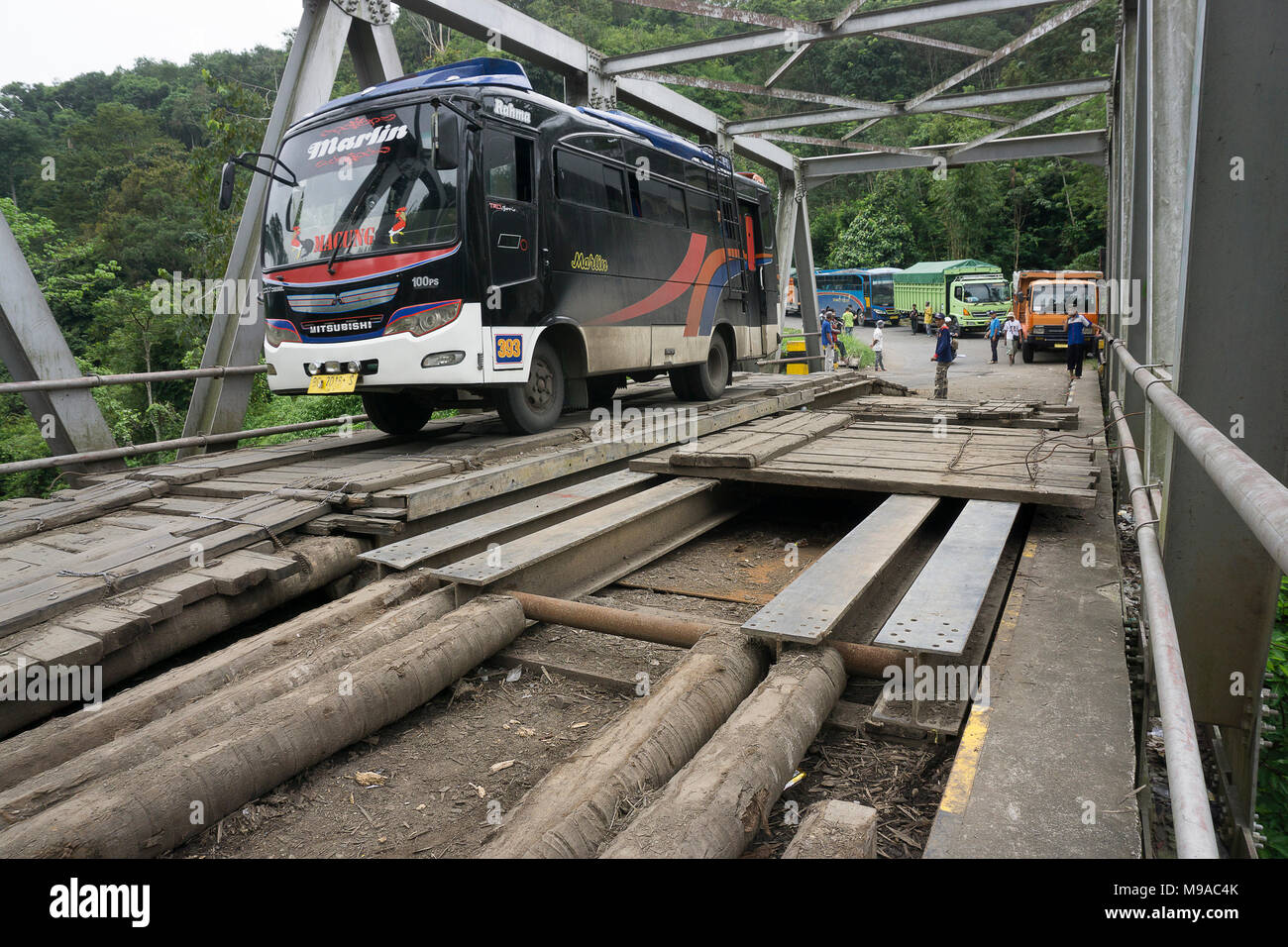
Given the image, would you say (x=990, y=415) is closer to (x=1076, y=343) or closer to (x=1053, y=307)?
(x=1076, y=343)

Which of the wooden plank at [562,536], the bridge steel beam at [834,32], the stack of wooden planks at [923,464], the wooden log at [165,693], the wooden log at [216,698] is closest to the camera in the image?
the wooden log at [216,698]

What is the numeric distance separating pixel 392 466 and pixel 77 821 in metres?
3.99

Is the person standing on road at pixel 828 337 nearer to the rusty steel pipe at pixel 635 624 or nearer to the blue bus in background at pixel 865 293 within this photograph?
the rusty steel pipe at pixel 635 624

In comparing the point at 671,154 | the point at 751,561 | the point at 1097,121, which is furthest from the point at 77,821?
the point at 1097,121

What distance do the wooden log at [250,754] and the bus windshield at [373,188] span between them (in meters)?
3.97

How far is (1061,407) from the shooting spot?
9.70 m

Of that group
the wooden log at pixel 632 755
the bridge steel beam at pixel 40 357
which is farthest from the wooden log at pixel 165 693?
the bridge steel beam at pixel 40 357

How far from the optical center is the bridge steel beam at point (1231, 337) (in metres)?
2.91

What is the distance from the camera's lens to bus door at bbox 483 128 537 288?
7070mm

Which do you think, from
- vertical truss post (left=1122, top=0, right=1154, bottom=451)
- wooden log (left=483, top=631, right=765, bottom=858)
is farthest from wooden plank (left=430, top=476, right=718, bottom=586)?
vertical truss post (left=1122, top=0, right=1154, bottom=451)

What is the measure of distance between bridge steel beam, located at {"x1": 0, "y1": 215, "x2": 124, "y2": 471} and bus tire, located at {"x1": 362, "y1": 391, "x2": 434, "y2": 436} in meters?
2.29

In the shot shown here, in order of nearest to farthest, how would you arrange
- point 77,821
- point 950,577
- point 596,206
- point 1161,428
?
point 77,821, point 950,577, point 1161,428, point 596,206

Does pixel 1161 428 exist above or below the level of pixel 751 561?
above
